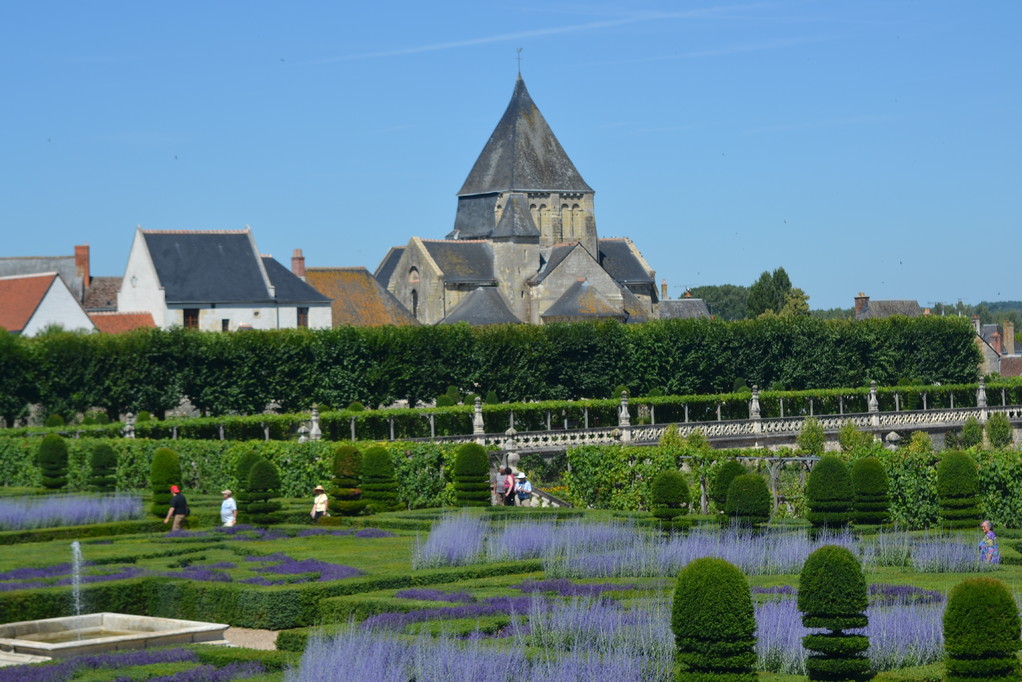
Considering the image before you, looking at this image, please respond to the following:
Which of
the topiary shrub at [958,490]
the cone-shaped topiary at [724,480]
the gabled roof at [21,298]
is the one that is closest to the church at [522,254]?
the gabled roof at [21,298]

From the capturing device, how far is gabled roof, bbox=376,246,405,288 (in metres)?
93.6

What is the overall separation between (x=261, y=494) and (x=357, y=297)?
182 feet

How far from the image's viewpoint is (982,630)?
1124cm

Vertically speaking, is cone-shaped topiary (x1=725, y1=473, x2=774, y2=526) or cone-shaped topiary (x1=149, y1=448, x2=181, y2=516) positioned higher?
cone-shaped topiary (x1=149, y1=448, x2=181, y2=516)

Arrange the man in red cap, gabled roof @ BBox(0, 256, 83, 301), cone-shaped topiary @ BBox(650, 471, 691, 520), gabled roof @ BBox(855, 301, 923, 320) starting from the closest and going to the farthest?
cone-shaped topiary @ BBox(650, 471, 691, 520), the man in red cap, gabled roof @ BBox(0, 256, 83, 301), gabled roof @ BBox(855, 301, 923, 320)

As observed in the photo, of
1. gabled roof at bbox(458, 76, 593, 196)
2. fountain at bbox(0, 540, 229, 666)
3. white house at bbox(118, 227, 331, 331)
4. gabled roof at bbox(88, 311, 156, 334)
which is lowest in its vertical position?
fountain at bbox(0, 540, 229, 666)

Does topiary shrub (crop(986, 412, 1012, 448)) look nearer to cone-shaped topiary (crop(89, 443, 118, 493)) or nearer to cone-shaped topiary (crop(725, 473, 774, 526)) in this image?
cone-shaped topiary (crop(725, 473, 774, 526))

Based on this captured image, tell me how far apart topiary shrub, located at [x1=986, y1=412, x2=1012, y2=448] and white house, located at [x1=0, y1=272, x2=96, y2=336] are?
3666 cm

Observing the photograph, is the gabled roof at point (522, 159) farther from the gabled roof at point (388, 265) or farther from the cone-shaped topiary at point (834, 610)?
the cone-shaped topiary at point (834, 610)

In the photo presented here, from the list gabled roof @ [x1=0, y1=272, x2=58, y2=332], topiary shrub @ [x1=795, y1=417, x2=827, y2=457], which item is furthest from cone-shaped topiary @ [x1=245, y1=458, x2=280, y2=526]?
gabled roof @ [x1=0, y1=272, x2=58, y2=332]

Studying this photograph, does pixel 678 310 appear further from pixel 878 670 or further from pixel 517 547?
pixel 878 670

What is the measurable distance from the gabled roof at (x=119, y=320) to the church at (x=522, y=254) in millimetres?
19959

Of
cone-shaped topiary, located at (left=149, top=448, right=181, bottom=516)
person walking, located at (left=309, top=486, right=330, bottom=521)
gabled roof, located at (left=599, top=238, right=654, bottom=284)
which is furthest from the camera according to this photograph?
gabled roof, located at (left=599, top=238, right=654, bottom=284)

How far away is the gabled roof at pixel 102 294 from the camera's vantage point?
3024 inches
